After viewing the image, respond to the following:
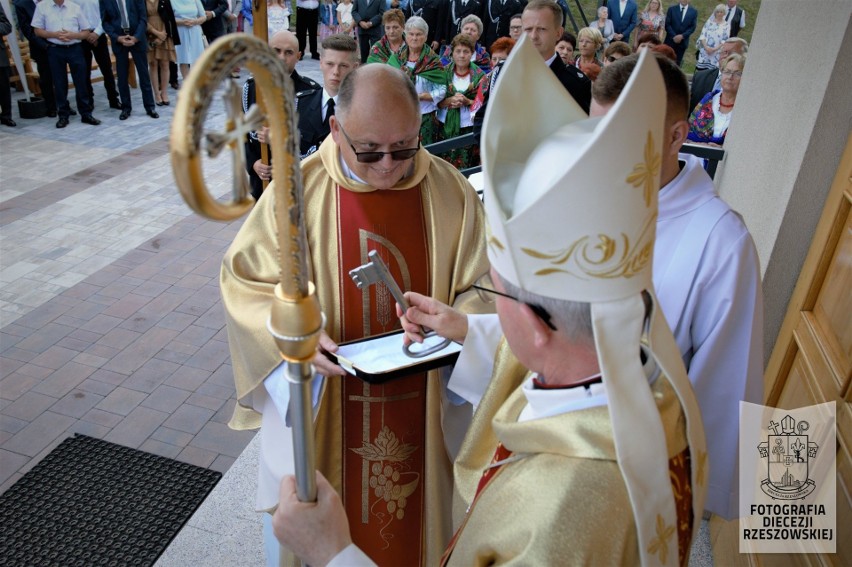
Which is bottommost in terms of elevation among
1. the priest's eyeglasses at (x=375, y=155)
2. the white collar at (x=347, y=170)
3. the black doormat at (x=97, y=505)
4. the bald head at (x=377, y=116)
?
the black doormat at (x=97, y=505)

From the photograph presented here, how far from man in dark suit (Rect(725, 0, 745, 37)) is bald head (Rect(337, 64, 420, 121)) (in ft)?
40.5

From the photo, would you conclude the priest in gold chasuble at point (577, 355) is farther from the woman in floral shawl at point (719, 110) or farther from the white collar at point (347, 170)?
the woman in floral shawl at point (719, 110)

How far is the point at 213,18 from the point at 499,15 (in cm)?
543

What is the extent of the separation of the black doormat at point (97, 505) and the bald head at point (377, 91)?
2.21 m

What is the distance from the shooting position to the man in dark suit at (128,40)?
997 centimetres

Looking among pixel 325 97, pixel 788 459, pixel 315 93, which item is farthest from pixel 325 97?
pixel 788 459

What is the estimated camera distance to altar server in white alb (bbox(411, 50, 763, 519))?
6.79 ft

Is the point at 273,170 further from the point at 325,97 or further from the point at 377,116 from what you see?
the point at 325,97

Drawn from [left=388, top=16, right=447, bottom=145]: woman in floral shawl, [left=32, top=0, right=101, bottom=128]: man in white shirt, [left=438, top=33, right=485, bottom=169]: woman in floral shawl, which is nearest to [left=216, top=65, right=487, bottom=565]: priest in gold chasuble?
[left=438, top=33, right=485, bottom=169]: woman in floral shawl

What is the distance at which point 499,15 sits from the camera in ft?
34.3

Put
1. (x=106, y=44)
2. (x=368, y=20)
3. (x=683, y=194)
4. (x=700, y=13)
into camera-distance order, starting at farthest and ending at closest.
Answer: (x=700, y=13) < (x=368, y=20) < (x=106, y=44) < (x=683, y=194)

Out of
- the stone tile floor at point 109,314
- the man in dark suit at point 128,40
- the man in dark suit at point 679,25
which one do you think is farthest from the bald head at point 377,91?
the man in dark suit at point 679,25

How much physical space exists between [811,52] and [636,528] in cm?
261

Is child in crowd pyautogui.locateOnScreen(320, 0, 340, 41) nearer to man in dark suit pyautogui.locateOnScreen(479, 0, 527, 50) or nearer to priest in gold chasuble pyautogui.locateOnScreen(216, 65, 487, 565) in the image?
man in dark suit pyautogui.locateOnScreen(479, 0, 527, 50)
